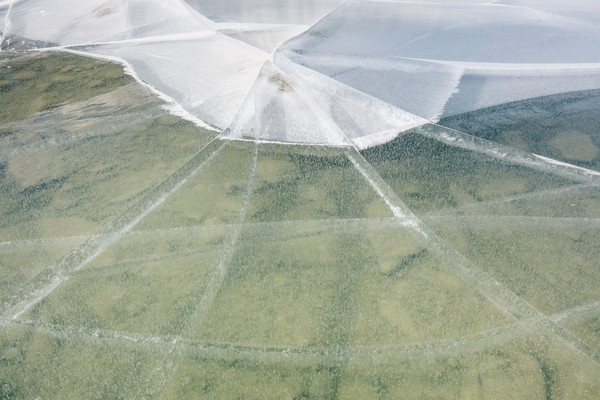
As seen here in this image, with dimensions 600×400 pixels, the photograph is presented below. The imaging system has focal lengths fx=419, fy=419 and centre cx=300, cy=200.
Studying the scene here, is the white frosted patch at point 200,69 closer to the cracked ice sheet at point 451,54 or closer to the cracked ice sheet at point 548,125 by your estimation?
the cracked ice sheet at point 451,54

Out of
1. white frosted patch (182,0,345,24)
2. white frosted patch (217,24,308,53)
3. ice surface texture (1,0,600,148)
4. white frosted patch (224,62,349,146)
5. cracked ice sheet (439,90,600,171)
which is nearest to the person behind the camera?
cracked ice sheet (439,90,600,171)

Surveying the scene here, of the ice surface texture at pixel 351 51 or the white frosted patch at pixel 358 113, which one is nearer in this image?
the white frosted patch at pixel 358 113

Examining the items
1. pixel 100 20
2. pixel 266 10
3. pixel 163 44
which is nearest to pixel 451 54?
pixel 266 10

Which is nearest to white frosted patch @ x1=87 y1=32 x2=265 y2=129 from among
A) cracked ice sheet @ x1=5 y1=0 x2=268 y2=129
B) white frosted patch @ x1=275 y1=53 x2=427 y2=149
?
cracked ice sheet @ x1=5 y1=0 x2=268 y2=129

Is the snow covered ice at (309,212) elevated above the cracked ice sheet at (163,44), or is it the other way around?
the cracked ice sheet at (163,44)

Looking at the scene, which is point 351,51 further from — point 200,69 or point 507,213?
point 507,213

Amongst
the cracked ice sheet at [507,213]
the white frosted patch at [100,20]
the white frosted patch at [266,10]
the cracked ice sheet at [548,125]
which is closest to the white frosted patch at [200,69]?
the white frosted patch at [100,20]

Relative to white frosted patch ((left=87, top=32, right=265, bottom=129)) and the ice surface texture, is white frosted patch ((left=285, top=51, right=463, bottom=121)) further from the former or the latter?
white frosted patch ((left=87, top=32, right=265, bottom=129))
